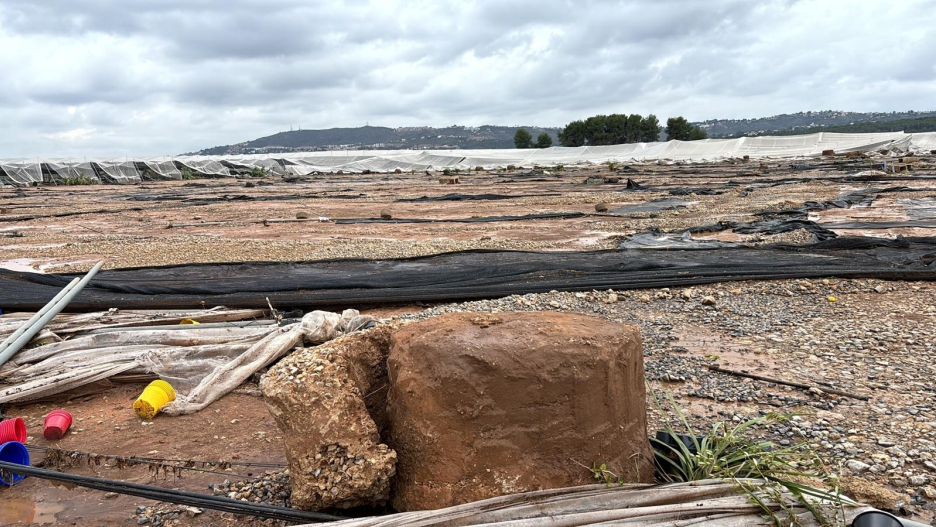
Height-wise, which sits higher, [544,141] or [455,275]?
[544,141]

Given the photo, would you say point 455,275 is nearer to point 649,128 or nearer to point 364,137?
point 649,128

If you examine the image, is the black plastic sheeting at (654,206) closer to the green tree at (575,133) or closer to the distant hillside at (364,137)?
the green tree at (575,133)

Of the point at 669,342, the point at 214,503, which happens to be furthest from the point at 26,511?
the point at 669,342

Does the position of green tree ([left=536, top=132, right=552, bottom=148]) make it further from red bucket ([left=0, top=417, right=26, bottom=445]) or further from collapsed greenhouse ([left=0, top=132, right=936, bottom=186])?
red bucket ([left=0, top=417, right=26, bottom=445])

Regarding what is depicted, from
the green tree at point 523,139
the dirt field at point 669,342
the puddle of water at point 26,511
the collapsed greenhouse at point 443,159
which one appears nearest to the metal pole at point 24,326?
the dirt field at point 669,342

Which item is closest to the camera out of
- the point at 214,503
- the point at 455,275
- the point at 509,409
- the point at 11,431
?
the point at 509,409

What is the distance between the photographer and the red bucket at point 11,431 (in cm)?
415

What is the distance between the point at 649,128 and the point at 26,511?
231 ft

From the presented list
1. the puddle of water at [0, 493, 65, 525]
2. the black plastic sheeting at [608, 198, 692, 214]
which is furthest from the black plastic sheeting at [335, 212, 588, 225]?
the puddle of water at [0, 493, 65, 525]

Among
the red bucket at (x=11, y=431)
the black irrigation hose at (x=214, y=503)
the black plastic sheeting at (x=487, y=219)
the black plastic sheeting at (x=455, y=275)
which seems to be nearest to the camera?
the black irrigation hose at (x=214, y=503)

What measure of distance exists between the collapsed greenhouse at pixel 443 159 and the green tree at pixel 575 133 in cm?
1051

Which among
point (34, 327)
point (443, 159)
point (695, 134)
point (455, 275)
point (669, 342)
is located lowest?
point (669, 342)

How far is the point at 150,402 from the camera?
15.7 ft

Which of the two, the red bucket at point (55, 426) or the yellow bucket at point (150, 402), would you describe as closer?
the red bucket at point (55, 426)
